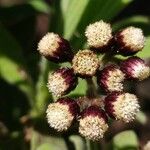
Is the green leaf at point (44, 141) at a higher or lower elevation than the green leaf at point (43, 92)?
lower

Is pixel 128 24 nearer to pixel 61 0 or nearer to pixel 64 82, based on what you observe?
pixel 61 0

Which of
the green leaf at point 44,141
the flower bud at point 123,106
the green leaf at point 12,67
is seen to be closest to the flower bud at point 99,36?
the flower bud at point 123,106

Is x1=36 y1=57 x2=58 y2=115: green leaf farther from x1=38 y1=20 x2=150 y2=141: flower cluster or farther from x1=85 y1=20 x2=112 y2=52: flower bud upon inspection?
x1=85 y1=20 x2=112 y2=52: flower bud

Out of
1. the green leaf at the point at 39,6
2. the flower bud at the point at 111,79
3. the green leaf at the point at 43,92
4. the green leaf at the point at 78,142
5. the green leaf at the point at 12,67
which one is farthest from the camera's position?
the green leaf at the point at 39,6

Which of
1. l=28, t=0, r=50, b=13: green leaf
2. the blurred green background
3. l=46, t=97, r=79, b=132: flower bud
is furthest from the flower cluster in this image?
l=28, t=0, r=50, b=13: green leaf

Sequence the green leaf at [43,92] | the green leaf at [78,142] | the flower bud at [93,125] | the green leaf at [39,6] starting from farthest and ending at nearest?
1. the green leaf at [39,6]
2. the green leaf at [43,92]
3. the green leaf at [78,142]
4. the flower bud at [93,125]

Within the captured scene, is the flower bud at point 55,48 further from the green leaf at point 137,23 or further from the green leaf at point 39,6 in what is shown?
the green leaf at point 39,6

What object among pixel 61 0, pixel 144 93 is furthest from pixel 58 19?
pixel 144 93

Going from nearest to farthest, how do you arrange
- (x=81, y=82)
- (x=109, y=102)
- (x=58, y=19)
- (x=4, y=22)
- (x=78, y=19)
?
(x=109, y=102) < (x=81, y=82) < (x=78, y=19) < (x=58, y=19) < (x=4, y=22)
